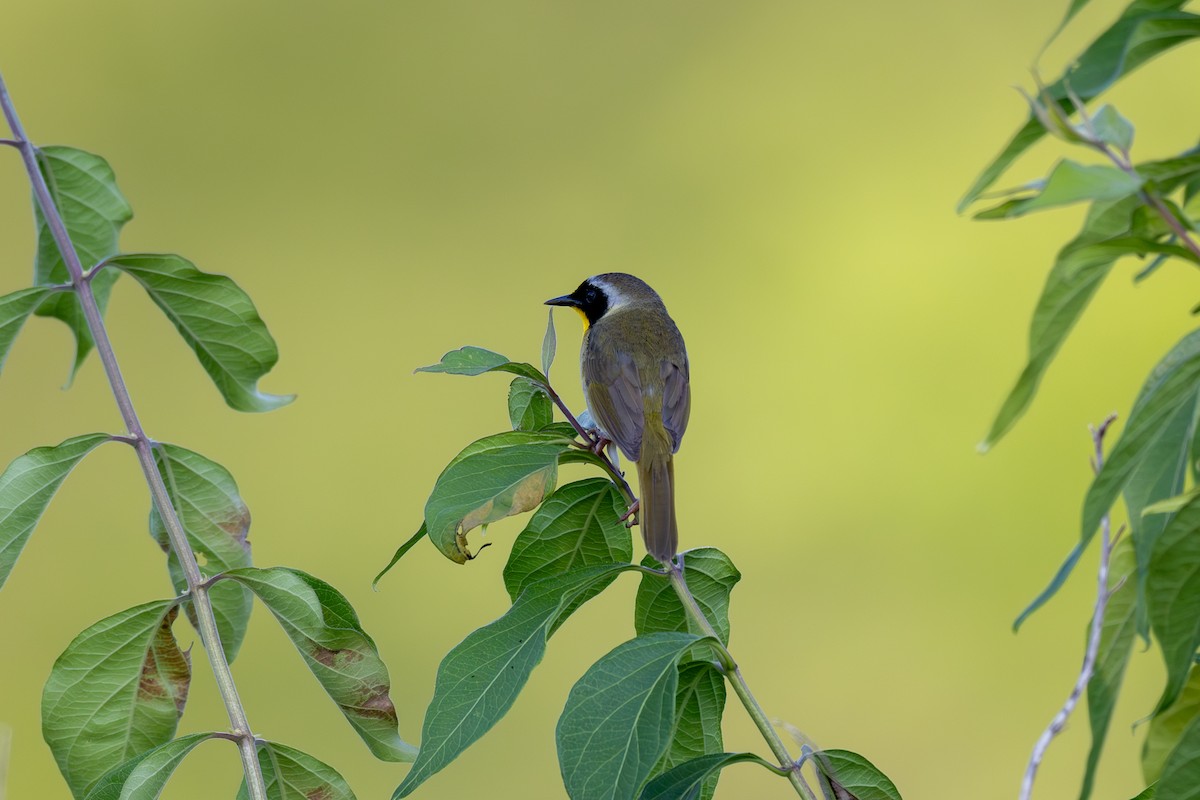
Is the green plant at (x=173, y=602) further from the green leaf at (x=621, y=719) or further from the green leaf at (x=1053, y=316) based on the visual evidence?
the green leaf at (x=1053, y=316)

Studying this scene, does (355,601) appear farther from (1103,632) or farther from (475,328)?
(1103,632)

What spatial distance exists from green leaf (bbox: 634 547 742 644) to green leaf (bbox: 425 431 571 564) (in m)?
0.06

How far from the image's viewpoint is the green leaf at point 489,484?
48 cm

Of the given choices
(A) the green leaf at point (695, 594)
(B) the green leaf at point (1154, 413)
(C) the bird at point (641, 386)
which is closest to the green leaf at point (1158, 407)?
(B) the green leaf at point (1154, 413)

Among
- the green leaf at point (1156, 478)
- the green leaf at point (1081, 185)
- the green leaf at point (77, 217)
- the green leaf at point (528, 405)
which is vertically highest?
the green leaf at point (77, 217)

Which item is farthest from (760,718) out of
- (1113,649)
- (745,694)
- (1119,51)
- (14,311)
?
(14,311)

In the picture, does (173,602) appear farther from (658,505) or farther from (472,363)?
(658,505)

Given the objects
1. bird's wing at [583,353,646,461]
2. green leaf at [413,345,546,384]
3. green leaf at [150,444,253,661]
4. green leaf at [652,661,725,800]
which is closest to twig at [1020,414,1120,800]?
green leaf at [652,661,725,800]

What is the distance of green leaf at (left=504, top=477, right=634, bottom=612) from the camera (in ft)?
1.66

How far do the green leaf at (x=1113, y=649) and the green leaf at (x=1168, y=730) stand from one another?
0.04 meters

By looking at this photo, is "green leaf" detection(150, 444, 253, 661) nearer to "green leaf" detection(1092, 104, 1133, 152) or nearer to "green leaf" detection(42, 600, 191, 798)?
"green leaf" detection(42, 600, 191, 798)

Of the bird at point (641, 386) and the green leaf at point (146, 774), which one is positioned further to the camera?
the bird at point (641, 386)

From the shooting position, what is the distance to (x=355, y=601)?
2904mm

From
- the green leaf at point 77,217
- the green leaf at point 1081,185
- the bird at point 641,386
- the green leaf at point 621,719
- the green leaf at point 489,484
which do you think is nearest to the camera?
the green leaf at point 1081,185
